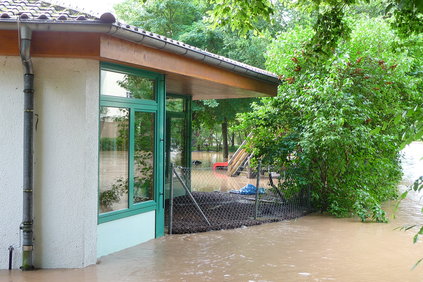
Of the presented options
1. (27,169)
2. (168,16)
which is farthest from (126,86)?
(168,16)

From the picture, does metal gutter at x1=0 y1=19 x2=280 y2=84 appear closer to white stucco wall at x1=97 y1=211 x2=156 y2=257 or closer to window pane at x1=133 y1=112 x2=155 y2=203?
window pane at x1=133 y1=112 x2=155 y2=203

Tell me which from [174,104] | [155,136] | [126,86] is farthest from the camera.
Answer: [174,104]

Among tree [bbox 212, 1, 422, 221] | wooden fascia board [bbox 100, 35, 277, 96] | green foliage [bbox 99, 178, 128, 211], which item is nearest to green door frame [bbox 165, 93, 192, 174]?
tree [bbox 212, 1, 422, 221]

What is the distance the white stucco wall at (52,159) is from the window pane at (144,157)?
1.30m

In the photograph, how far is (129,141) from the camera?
6914 millimetres

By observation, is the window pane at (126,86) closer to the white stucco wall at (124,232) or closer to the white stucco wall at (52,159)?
the white stucco wall at (52,159)

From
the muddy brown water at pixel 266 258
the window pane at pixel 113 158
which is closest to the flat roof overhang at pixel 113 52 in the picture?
the window pane at pixel 113 158

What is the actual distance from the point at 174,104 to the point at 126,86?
488 cm

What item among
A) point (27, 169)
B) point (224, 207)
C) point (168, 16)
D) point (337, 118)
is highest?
point (168, 16)

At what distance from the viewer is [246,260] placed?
258 inches

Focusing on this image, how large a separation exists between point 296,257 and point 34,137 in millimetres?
4301

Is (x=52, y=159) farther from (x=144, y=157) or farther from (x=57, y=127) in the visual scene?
(x=144, y=157)

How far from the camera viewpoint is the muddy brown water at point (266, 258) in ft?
18.8

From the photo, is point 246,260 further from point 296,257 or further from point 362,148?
point 362,148
